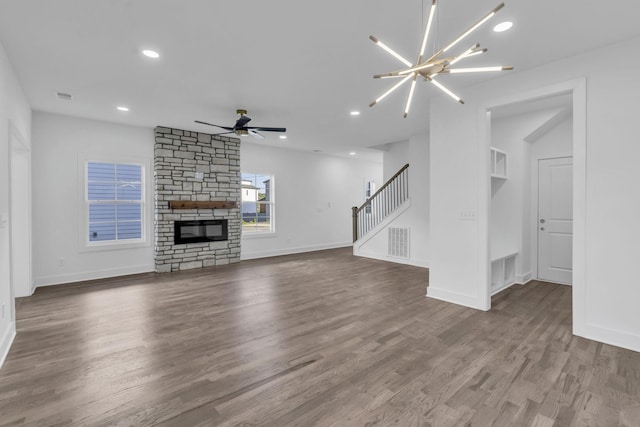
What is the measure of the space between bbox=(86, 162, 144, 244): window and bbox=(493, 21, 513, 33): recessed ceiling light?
20.4ft

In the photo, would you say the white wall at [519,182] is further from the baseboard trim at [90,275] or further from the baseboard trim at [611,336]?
the baseboard trim at [90,275]

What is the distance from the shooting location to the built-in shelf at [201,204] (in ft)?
20.4

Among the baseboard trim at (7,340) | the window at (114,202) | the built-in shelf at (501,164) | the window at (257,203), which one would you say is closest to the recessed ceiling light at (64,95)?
the window at (114,202)

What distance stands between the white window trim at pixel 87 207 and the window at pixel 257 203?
2.17 meters

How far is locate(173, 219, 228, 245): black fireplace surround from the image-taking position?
6.39 m

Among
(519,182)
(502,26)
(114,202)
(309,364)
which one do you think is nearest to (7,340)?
(309,364)

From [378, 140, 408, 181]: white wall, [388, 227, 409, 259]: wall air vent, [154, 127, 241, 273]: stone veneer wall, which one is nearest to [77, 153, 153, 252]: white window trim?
[154, 127, 241, 273]: stone veneer wall

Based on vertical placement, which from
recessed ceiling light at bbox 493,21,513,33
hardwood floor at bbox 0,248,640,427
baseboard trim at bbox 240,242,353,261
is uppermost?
recessed ceiling light at bbox 493,21,513,33

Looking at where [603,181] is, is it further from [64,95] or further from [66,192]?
[66,192]

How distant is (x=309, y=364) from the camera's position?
2.56 meters

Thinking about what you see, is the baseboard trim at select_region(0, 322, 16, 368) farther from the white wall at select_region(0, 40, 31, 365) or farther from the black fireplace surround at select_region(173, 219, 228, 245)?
the black fireplace surround at select_region(173, 219, 228, 245)

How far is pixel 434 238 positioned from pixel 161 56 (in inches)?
156

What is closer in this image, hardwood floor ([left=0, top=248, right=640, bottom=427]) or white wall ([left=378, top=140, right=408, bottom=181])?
hardwood floor ([left=0, top=248, right=640, bottom=427])

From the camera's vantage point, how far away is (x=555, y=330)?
3.23 m
